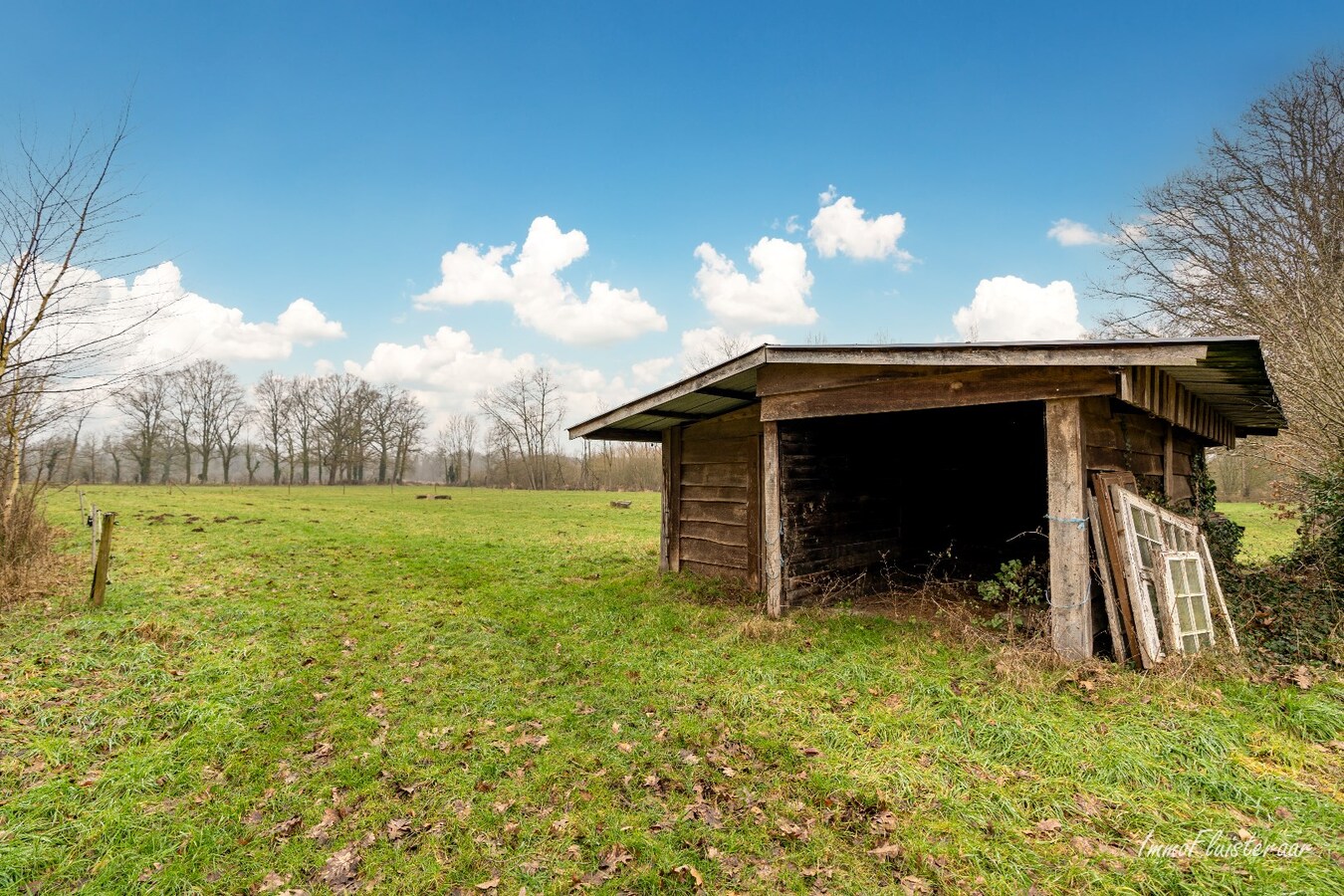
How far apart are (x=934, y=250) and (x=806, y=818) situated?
658 inches

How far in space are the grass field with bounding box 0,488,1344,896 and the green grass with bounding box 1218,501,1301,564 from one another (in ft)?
29.9

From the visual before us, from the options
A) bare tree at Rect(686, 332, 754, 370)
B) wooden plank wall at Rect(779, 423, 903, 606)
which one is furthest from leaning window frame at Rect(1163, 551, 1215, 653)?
bare tree at Rect(686, 332, 754, 370)

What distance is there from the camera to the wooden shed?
16.5ft

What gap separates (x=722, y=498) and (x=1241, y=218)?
1581cm

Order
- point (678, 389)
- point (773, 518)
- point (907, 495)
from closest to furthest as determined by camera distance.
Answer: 1. point (773, 518)
2. point (678, 389)
3. point (907, 495)

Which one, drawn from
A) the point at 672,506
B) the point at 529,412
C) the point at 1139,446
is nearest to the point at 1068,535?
the point at 1139,446

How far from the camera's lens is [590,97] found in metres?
14.4

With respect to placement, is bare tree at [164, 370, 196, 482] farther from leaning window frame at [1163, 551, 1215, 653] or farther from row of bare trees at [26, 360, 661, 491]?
leaning window frame at [1163, 551, 1215, 653]

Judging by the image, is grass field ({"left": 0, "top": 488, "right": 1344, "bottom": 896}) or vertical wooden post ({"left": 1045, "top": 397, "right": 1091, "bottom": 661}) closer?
grass field ({"left": 0, "top": 488, "right": 1344, "bottom": 896})

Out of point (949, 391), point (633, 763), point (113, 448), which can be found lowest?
point (633, 763)

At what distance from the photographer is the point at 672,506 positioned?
998 centimetres

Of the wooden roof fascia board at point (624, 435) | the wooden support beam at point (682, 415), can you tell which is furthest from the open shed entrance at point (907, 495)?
the wooden roof fascia board at point (624, 435)

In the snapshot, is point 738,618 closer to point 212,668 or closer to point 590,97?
point 212,668

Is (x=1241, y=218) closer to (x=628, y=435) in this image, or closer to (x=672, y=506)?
(x=672, y=506)
